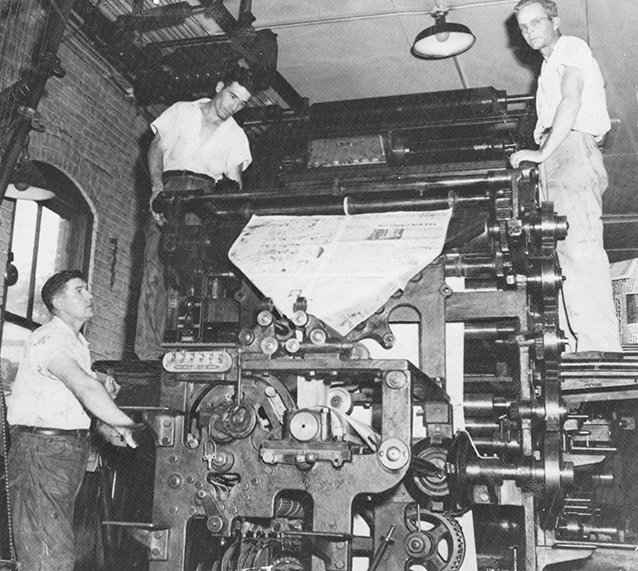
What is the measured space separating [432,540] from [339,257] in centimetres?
124

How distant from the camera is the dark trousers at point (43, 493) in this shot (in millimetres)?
3506

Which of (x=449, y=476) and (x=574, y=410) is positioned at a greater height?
(x=574, y=410)

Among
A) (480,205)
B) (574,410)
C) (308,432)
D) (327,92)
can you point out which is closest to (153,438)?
(308,432)

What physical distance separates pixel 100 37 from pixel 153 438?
4.83 meters

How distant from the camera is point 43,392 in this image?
11.9 ft

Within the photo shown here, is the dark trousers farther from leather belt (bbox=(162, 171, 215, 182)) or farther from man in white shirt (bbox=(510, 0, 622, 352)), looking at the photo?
man in white shirt (bbox=(510, 0, 622, 352))

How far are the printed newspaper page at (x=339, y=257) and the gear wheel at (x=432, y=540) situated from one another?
0.92 metres

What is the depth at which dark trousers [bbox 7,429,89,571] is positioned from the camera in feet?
11.5

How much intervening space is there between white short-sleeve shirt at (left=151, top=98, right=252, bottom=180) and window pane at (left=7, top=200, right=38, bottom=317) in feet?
6.09

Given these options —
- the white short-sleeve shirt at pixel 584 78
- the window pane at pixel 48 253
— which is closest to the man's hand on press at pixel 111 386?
the window pane at pixel 48 253

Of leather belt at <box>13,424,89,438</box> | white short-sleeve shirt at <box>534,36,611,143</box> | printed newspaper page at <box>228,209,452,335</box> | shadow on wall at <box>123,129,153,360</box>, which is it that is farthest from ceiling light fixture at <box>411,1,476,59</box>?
leather belt at <box>13,424,89,438</box>

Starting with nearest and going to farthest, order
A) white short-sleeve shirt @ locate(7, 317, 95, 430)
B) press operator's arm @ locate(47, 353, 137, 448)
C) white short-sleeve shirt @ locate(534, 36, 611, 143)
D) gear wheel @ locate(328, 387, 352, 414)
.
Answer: press operator's arm @ locate(47, 353, 137, 448)
gear wheel @ locate(328, 387, 352, 414)
white short-sleeve shirt @ locate(7, 317, 95, 430)
white short-sleeve shirt @ locate(534, 36, 611, 143)

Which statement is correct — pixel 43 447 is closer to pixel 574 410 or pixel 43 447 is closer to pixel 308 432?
pixel 308 432

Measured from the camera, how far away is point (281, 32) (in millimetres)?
6602
